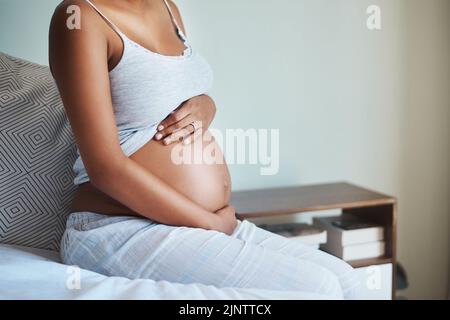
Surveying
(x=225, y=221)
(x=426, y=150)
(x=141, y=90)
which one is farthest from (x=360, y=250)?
(x=141, y=90)

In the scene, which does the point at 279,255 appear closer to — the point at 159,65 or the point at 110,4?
the point at 159,65

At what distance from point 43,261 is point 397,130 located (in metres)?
1.39

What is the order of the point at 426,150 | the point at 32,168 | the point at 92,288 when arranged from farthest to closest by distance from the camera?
1. the point at 426,150
2. the point at 32,168
3. the point at 92,288

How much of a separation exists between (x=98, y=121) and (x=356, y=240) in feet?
3.24

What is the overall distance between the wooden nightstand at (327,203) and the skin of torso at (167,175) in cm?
34

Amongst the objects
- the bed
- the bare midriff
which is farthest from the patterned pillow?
the bare midriff

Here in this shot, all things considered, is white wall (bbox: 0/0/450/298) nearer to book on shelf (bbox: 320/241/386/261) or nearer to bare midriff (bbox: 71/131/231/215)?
book on shelf (bbox: 320/241/386/261)

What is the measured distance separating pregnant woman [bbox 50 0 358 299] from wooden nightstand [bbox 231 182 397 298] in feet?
1.30

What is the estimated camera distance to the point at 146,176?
0.90 meters

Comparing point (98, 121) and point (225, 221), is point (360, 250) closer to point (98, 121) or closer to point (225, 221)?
point (225, 221)

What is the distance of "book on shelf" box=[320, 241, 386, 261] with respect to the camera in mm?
1555
